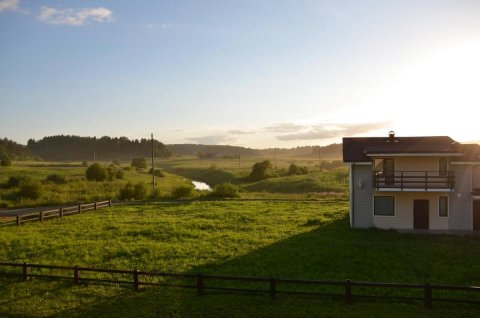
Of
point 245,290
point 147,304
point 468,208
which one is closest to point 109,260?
point 147,304

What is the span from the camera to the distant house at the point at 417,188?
29.4 metres

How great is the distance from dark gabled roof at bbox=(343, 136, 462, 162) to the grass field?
19.0 ft

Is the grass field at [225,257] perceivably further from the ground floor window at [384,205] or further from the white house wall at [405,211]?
the ground floor window at [384,205]

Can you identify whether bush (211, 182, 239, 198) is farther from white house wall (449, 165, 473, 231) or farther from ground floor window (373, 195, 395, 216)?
white house wall (449, 165, 473, 231)

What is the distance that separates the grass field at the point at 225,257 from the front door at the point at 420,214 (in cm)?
249

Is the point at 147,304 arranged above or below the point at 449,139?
below

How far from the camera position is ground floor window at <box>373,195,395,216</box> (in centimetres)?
3034

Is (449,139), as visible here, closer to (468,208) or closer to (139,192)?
(468,208)

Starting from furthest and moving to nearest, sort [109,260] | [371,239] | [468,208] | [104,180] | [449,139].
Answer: [104,180]
[449,139]
[468,208]
[371,239]
[109,260]

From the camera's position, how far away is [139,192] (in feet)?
181

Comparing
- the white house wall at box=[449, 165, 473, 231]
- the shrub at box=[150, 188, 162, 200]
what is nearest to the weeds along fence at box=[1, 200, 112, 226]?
the shrub at box=[150, 188, 162, 200]

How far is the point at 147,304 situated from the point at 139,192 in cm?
4136

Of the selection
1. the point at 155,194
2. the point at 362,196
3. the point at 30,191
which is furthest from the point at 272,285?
the point at 30,191

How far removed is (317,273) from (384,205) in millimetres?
13536
